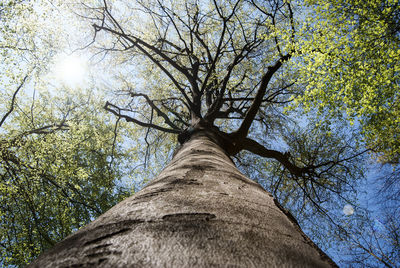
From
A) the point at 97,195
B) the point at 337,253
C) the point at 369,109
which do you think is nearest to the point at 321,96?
the point at 369,109

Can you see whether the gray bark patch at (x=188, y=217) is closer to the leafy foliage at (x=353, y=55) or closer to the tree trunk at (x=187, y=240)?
the tree trunk at (x=187, y=240)

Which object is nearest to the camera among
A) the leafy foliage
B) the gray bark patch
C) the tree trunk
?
the tree trunk

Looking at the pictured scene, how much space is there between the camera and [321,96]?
4.06m

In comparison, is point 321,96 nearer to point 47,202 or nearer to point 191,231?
point 191,231

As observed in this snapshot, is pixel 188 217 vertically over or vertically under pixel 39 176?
under

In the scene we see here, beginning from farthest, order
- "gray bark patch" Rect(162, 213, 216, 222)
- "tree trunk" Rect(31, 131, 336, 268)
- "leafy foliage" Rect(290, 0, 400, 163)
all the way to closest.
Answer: "leafy foliage" Rect(290, 0, 400, 163), "gray bark patch" Rect(162, 213, 216, 222), "tree trunk" Rect(31, 131, 336, 268)

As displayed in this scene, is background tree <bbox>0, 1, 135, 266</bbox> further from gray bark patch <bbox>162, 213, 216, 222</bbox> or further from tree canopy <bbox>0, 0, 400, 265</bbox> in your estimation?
gray bark patch <bbox>162, 213, 216, 222</bbox>

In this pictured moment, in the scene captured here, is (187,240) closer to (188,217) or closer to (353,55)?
(188,217)

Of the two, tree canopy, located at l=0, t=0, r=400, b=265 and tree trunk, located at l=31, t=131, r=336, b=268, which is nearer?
tree trunk, located at l=31, t=131, r=336, b=268

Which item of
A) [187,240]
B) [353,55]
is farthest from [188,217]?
[353,55]

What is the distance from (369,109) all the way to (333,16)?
175 centimetres

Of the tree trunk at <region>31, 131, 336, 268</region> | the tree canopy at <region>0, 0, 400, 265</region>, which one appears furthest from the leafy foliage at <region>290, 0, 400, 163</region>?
the tree trunk at <region>31, 131, 336, 268</region>

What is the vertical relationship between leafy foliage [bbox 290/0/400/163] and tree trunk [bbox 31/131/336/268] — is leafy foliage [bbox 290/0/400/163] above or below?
above

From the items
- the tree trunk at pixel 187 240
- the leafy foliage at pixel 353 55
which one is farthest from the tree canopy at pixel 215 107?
the tree trunk at pixel 187 240
